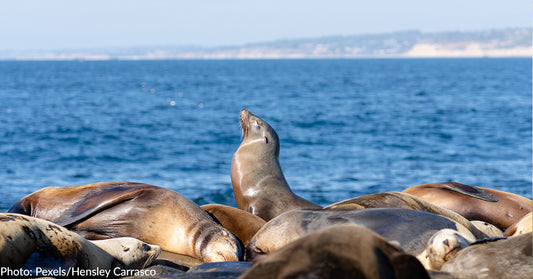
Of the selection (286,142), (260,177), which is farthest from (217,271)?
(286,142)

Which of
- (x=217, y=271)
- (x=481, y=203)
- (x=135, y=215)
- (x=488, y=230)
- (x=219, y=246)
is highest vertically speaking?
(x=217, y=271)

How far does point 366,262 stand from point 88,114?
34.5 metres

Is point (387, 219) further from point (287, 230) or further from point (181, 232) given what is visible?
point (181, 232)

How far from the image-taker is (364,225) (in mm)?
4922

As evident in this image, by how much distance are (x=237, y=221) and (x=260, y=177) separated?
5.99ft

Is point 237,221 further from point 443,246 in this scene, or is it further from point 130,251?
point 443,246

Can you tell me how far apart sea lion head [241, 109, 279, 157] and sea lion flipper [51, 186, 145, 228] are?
2708mm

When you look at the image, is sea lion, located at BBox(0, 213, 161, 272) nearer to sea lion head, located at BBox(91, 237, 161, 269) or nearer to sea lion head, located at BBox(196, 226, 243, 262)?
sea lion head, located at BBox(91, 237, 161, 269)

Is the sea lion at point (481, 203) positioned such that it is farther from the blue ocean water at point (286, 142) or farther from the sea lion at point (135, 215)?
the blue ocean water at point (286, 142)

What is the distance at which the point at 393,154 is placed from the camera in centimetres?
2105

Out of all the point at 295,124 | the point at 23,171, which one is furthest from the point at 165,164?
the point at 295,124

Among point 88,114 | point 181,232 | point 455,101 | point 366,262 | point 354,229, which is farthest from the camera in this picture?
point 455,101

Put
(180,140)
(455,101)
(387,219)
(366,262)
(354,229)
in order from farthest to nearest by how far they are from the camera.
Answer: (455,101)
(180,140)
(387,219)
(354,229)
(366,262)

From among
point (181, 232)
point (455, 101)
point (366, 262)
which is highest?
point (366, 262)
